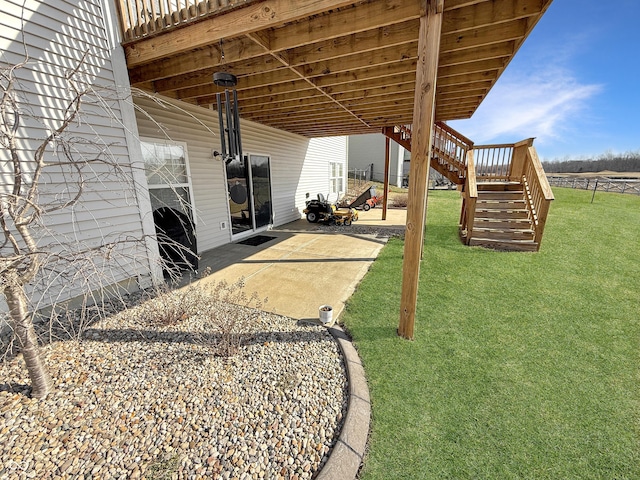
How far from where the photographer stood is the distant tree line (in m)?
42.0

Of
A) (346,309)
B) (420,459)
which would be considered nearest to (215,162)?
(346,309)

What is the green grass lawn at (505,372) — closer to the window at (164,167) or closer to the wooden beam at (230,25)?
the wooden beam at (230,25)

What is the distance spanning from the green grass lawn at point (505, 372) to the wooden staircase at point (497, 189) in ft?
3.97

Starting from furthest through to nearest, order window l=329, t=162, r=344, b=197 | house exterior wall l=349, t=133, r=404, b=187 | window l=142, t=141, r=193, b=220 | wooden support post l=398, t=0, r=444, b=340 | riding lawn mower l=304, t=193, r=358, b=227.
A: house exterior wall l=349, t=133, r=404, b=187 → window l=329, t=162, r=344, b=197 → riding lawn mower l=304, t=193, r=358, b=227 → window l=142, t=141, r=193, b=220 → wooden support post l=398, t=0, r=444, b=340

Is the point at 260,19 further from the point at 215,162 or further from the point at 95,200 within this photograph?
the point at 215,162

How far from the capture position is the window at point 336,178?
11.1 m

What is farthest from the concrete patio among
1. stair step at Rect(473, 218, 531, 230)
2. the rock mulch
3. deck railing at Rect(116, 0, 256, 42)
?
deck railing at Rect(116, 0, 256, 42)

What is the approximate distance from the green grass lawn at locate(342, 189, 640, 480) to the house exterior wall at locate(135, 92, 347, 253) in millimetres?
2266

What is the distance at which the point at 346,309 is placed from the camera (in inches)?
128

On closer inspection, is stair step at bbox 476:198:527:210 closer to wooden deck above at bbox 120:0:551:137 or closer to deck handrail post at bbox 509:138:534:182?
deck handrail post at bbox 509:138:534:182

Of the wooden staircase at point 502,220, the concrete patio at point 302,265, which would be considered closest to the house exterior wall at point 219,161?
the concrete patio at point 302,265

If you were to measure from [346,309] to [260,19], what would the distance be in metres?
3.10

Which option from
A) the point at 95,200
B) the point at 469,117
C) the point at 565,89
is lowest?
the point at 95,200

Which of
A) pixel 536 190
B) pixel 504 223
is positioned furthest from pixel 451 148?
pixel 504 223
